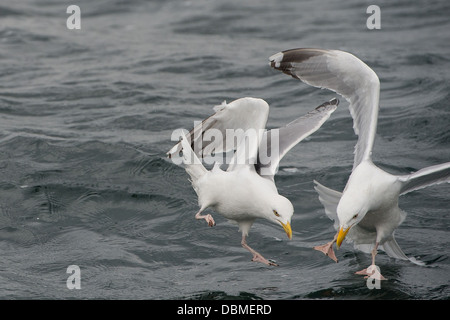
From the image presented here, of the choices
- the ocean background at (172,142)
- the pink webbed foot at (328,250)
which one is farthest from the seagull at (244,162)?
the ocean background at (172,142)

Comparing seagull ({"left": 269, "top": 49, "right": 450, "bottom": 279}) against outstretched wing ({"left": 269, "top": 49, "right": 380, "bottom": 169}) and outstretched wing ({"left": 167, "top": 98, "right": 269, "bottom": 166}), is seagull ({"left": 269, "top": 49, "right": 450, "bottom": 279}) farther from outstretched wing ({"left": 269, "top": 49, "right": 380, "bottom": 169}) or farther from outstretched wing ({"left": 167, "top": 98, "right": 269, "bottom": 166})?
outstretched wing ({"left": 167, "top": 98, "right": 269, "bottom": 166})

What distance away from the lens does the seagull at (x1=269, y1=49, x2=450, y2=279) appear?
719 cm

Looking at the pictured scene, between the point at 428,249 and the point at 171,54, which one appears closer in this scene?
the point at 428,249

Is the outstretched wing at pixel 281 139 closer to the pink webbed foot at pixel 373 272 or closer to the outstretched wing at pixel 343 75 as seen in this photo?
the outstretched wing at pixel 343 75

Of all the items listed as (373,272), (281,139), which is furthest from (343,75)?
(373,272)

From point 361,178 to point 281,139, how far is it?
3.74 feet

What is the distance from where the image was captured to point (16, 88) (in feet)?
46.3

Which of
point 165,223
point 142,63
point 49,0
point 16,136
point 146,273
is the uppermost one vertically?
point 49,0

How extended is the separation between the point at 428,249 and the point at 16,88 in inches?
333

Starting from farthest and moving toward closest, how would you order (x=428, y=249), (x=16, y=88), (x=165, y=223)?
(x=16, y=88) < (x=165, y=223) < (x=428, y=249)

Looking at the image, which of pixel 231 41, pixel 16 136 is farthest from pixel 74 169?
pixel 231 41

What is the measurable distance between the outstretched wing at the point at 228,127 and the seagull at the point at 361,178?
682 millimetres

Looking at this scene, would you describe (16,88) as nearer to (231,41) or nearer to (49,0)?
(231,41)

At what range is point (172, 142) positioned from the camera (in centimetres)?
1145
